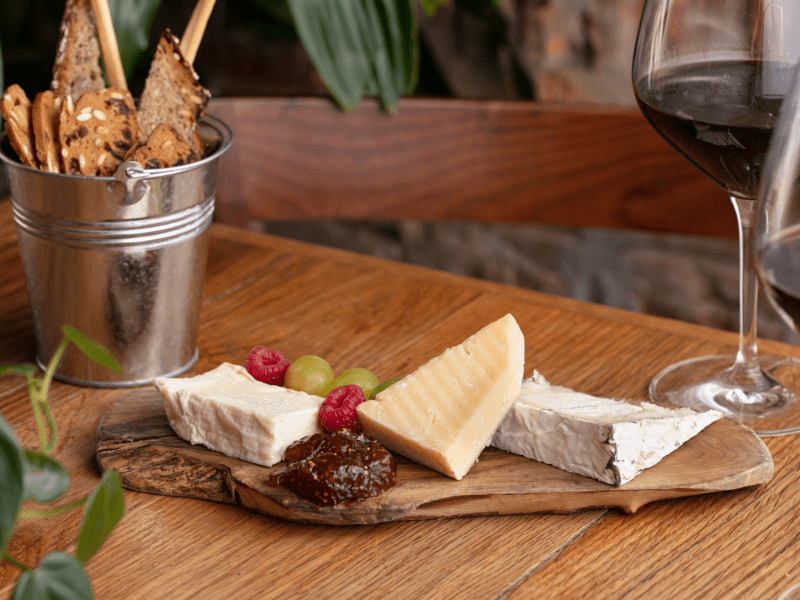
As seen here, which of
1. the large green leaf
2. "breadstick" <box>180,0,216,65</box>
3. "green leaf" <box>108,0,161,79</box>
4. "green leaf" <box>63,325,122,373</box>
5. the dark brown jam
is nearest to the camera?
"green leaf" <box>63,325,122,373</box>

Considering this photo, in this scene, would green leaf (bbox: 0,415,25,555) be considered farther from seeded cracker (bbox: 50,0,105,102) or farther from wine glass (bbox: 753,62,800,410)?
seeded cracker (bbox: 50,0,105,102)

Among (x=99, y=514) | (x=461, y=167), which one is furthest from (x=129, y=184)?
(x=461, y=167)

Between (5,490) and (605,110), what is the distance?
119 cm

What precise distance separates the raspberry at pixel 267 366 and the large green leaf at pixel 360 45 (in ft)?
2.19

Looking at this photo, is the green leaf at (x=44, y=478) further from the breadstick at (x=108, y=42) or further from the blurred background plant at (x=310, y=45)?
the blurred background plant at (x=310, y=45)

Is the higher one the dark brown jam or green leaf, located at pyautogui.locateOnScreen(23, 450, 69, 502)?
green leaf, located at pyautogui.locateOnScreen(23, 450, 69, 502)

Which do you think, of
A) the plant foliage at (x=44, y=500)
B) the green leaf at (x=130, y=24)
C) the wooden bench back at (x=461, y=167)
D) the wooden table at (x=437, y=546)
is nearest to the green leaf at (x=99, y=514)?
the plant foliage at (x=44, y=500)

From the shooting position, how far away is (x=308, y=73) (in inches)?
91.0

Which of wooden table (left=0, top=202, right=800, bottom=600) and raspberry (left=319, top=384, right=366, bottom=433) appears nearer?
wooden table (left=0, top=202, right=800, bottom=600)

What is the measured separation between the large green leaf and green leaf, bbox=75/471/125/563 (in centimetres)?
98

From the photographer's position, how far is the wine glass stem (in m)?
0.77

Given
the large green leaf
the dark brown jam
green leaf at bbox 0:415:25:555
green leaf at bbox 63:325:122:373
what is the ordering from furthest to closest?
the large green leaf → the dark brown jam → green leaf at bbox 63:325:122:373 → green leaf at bbox 0:415:25:555

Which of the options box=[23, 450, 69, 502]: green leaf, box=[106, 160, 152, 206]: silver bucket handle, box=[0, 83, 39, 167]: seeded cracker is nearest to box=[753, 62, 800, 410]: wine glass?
box=[23, 450, 69, 502]: green leaf

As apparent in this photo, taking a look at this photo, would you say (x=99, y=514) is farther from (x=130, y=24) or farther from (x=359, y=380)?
(x=130, y=24)
